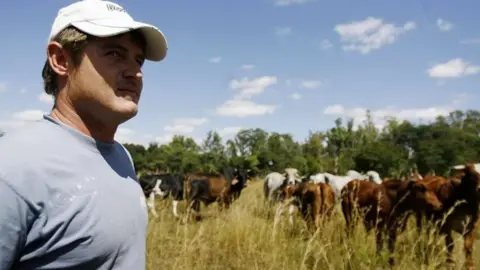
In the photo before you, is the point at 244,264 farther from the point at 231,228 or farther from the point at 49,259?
the point at 49,259

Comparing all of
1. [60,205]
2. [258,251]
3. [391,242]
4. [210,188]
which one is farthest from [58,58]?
[210,188]

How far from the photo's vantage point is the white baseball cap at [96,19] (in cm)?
148

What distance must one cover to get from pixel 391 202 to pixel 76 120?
800 centimetres

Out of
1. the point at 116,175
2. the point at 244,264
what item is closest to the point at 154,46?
the point at 116,175

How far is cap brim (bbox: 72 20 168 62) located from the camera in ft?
4.85

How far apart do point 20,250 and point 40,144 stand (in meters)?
0.29

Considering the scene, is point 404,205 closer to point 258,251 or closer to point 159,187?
point 258,251

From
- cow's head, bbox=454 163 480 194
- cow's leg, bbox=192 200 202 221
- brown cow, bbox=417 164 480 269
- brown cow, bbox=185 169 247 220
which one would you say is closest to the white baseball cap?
brown cow, bbox=417 164 480 269

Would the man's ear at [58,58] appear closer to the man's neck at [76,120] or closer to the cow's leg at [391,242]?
the man's neck at [76,120]

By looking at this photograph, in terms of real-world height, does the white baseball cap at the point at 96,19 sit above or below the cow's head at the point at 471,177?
above

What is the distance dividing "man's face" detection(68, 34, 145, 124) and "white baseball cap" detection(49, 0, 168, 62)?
5 centimetres

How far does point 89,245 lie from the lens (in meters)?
1.34

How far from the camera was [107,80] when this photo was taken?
152 cm

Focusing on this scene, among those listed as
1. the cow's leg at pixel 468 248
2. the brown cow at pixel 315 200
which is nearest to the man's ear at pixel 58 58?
the cow's leg at pixel 468 248
